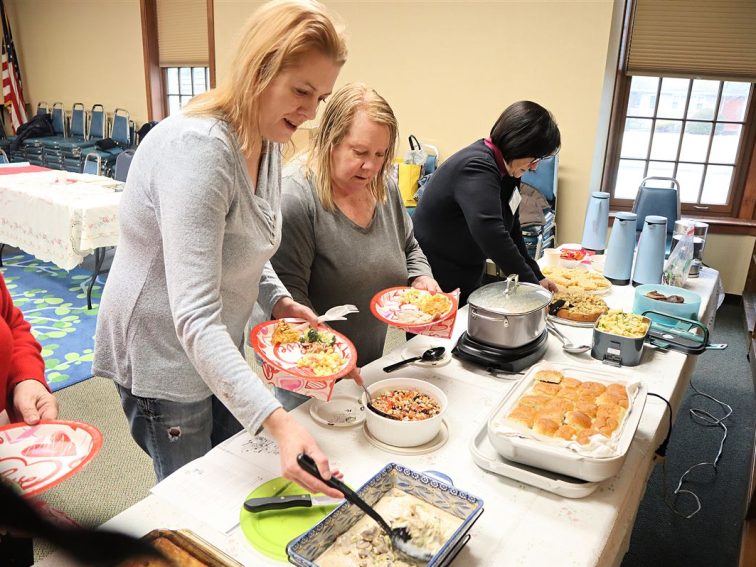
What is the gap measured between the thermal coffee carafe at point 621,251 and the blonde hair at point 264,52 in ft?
5.34

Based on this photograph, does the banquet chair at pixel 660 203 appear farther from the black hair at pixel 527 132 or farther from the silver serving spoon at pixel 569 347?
the silver serving spoon at pixel 569 347

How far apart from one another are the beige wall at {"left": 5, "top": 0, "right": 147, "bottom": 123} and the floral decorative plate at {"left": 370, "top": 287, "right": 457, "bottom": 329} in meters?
6.39

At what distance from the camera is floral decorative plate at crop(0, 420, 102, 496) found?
0.85 metres

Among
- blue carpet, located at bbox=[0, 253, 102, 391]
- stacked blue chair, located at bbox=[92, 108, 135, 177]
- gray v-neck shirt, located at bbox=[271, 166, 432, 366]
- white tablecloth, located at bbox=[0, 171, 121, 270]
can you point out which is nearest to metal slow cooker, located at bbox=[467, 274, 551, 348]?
gray v-neck shirt, located at bbox=[271, 166, 432, 366]

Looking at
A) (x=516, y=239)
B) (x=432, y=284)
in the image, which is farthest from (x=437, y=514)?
(x=516, y=239)

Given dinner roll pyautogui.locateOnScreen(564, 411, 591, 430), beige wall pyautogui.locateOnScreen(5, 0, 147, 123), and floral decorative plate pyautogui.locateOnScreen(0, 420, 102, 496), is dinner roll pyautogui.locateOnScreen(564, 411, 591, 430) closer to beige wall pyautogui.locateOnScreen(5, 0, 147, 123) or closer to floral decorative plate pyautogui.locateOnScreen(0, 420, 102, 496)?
floral decorative plate pyautogui.locateOnScreen(0, 420, 102, 496)

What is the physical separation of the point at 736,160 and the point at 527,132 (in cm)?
318

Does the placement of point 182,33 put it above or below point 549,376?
above

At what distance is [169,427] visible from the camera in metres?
1.16

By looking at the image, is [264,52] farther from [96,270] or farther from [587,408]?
[96,270]

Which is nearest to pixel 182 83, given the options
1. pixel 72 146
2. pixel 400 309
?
pixel 72 146

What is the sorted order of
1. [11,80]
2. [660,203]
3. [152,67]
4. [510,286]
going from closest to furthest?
[510,286] → [660,203] → [152,67] → [11,80]

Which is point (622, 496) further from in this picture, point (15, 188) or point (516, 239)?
point (15, 188)

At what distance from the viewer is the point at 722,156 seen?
4254mm
